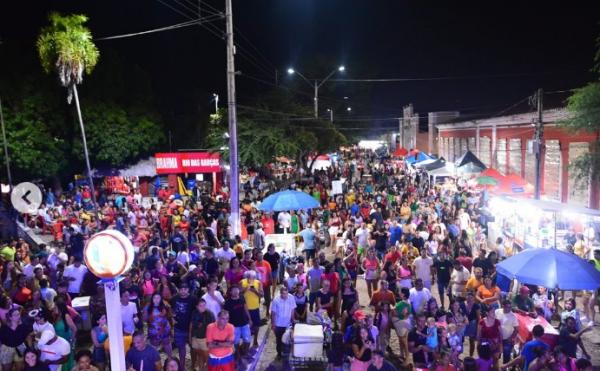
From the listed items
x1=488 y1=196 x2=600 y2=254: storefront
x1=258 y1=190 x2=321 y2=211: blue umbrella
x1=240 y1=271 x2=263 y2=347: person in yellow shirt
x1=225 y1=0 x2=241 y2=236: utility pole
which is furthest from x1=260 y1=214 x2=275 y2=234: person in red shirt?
x1=240 y1=271 x2=263 y2=347: person in yellow shirt

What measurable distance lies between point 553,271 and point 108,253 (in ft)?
21.9

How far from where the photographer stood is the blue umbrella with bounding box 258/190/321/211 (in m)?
14.7

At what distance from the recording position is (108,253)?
12.8 ft

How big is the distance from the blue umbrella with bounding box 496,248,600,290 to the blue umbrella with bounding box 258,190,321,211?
6.91 meters

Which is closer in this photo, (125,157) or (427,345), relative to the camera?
(427,345)

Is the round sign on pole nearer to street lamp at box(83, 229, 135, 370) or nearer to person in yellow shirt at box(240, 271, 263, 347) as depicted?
street lamp at box(83, 229, 135, 370)

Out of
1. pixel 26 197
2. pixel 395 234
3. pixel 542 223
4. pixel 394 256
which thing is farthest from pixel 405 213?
pixel 26 197

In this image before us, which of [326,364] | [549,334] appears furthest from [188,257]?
[549,334]

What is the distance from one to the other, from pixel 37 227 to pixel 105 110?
12471 mm

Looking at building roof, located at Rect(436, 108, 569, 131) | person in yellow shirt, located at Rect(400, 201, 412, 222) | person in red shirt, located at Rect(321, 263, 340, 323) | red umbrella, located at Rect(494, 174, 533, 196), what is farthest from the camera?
building roof, located at Rect(436, 108, 569, 131)

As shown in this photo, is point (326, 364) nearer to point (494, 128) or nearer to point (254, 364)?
point (254, 364)

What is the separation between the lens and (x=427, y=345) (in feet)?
25.8

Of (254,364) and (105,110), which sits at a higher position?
(105,110)

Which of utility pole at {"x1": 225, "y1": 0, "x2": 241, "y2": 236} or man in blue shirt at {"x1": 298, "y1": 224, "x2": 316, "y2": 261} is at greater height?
utility pole at {"x1": 225, "y1": 0, "x2": 241, "y2": 236}
